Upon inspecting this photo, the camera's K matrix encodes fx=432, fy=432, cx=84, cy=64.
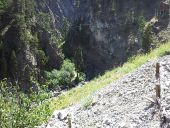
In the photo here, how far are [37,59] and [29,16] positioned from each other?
12.0 m

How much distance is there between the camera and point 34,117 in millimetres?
18188

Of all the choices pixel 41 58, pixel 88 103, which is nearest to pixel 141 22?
pixel 41 58

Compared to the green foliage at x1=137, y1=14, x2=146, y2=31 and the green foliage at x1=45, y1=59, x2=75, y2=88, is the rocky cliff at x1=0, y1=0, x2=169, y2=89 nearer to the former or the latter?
the green foliage at x1=137, y1=14, x2=146, y2=31

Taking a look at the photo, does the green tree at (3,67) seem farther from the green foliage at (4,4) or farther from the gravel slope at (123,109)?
the gravel slope at (123,109)

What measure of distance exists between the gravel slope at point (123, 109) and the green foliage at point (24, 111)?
166cm

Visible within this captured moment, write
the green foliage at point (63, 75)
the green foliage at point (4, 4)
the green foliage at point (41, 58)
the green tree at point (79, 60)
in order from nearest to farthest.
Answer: the green foliage at point (4, 4), the green foliage at point (63, 75), the green foliage at point (41, 58), the green tree at point (79, 60)

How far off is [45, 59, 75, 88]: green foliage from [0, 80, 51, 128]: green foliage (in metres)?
82.6

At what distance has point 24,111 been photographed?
1866 centimetres

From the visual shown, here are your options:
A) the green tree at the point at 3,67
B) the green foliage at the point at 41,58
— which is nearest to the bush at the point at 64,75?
the green foliage at the point at 41,58

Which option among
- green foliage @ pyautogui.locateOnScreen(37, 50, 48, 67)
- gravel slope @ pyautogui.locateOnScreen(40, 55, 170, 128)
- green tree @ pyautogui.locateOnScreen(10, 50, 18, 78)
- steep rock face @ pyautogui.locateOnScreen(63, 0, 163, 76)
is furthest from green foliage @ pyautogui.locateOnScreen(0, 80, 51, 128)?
green foliage @ pyautogui.locateOnScreen(37, 50, 48, 67)

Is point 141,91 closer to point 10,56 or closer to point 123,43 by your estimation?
point 10,56

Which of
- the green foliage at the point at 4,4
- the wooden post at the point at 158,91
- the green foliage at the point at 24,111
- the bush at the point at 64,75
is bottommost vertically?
the bush at the point at 64,75

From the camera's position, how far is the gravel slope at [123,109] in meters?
13.1

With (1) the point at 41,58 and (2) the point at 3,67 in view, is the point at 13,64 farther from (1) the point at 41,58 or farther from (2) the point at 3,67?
(1) the point at 41,58
